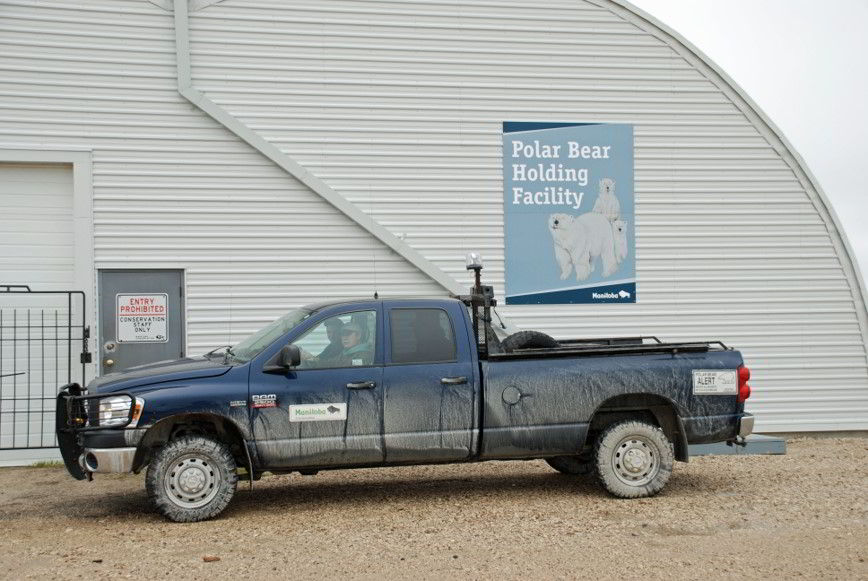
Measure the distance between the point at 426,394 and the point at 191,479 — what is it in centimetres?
207

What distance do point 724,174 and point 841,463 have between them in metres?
4.51

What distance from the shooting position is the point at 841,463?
1107cm

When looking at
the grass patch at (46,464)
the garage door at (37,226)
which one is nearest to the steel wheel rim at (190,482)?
the grass patch at (46,464)

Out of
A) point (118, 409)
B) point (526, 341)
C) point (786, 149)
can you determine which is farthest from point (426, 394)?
point (786, 149)

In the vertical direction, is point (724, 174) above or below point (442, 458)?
above

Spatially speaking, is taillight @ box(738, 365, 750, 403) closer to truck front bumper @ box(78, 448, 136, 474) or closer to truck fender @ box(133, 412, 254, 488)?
truck fender @ box(133, 412, 254, 488)

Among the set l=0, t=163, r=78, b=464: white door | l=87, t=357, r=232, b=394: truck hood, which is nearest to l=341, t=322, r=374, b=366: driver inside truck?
l=87, t=357, r=232, b=394: truck hood

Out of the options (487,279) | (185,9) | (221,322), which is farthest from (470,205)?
(185,9)

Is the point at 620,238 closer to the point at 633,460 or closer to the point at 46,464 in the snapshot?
the point at 633,460

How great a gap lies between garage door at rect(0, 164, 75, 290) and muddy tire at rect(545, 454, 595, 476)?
6.47m

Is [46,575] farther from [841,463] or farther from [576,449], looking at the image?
[841,463]

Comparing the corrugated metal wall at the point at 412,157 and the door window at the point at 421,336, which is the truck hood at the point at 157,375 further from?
the corrugated metal wall at the point at 412,157

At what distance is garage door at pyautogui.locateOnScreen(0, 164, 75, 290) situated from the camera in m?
12.1

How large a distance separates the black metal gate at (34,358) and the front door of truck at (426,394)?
5138 mm
